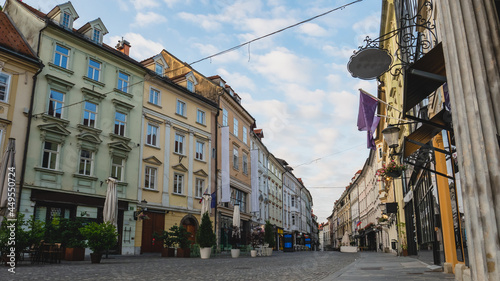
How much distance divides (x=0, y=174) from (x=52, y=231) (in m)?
2.82

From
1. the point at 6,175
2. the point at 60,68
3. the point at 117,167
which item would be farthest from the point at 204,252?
the point at 60,68

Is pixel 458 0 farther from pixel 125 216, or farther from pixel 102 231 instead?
pixel 125 216

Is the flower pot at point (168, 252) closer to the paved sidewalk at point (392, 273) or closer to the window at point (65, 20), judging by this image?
the paved sidewalk at point (392, 273)

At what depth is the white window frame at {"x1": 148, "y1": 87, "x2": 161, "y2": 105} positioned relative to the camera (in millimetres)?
28203

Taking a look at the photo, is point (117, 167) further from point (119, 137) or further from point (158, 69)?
point (158, 69)

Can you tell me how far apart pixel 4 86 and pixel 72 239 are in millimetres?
9311

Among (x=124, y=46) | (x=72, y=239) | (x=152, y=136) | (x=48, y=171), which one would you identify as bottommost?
(x=72, y=239)

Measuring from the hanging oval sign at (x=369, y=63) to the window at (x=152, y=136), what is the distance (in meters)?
21.6

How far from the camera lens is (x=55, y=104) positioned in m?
21.6

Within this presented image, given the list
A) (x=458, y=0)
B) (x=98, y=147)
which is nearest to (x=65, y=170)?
(x=98, y=147)

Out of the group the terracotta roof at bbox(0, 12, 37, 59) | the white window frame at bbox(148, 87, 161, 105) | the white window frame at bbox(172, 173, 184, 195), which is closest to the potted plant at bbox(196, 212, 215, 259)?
the white window frame at bbox(172, 173, 184, 195)

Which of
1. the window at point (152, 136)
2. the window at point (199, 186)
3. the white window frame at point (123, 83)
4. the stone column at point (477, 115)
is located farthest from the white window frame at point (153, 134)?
the stone column at point (477, 115)

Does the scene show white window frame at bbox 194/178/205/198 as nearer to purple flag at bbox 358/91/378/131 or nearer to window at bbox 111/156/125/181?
window at bbox 111/156/125/181

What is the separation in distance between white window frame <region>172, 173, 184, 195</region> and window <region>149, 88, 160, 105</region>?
5592mm
